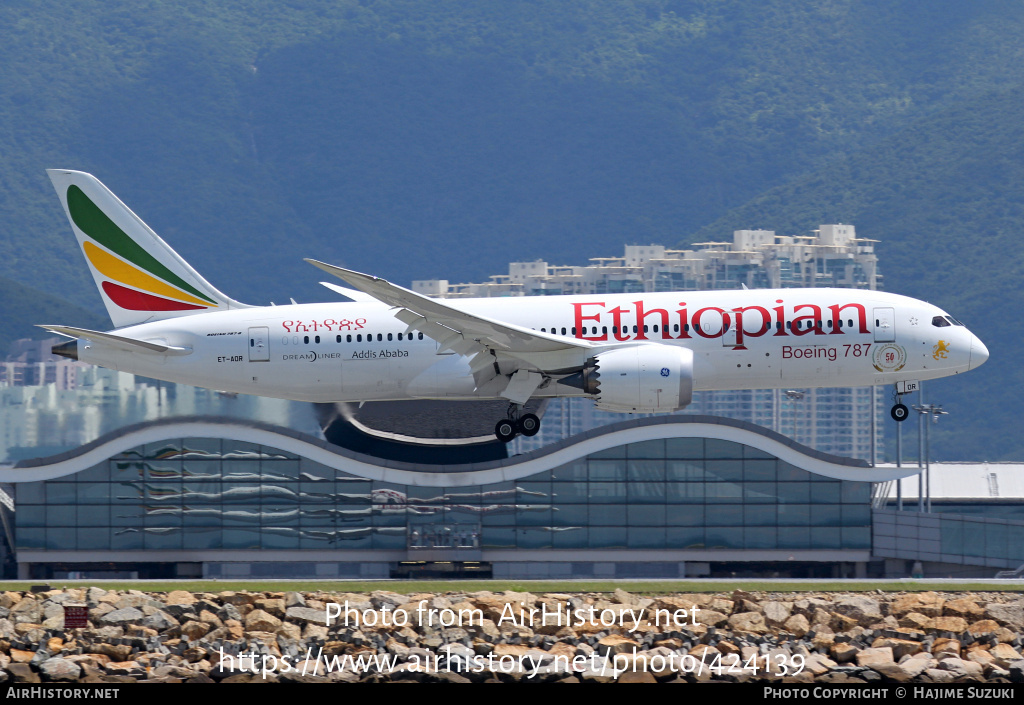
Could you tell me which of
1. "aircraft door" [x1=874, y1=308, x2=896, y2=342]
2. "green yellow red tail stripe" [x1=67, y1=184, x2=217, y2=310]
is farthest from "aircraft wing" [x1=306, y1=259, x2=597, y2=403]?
"aircraft door" [x1=874, y1=308, x2=896, y2=342]

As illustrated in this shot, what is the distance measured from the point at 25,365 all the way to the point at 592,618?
84.9 metres

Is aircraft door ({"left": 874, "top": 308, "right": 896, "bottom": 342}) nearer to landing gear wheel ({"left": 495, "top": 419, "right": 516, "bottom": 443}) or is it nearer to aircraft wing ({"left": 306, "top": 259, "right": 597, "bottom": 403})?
aircraft wing ({"left": 306, "top": 259, "right": 597, "bottom": 403})

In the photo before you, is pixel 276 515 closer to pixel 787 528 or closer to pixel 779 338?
pixel 787 528

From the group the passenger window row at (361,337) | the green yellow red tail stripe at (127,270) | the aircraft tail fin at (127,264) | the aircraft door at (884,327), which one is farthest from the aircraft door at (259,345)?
the aircraft door at (884,327)

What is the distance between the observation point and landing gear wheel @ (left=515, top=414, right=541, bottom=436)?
4709cm

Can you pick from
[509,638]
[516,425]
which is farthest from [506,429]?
[509,638]

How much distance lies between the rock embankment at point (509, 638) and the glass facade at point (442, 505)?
28.7m

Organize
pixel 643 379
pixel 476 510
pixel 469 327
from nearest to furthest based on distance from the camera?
pixel 643 379, pixel 469 327, pixel 476 510

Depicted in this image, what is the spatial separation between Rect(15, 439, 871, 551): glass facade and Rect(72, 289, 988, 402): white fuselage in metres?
22.9

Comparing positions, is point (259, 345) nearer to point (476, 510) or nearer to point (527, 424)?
point (527, 424)

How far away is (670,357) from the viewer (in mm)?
45250

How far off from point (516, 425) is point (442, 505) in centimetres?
2448

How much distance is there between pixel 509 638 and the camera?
3934 centimetres

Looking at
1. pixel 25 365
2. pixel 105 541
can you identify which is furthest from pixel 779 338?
pixel 25 365
